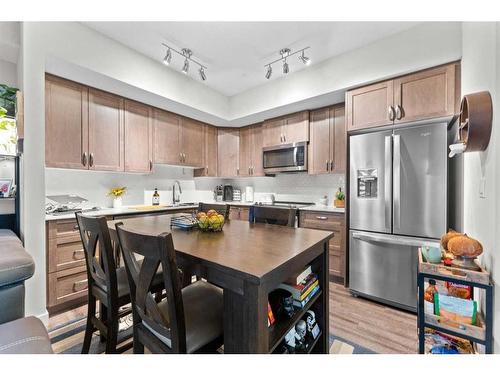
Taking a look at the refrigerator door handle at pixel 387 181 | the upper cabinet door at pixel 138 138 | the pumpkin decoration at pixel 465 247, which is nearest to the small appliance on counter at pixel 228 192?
the upper cabinet door at pixel 138 138

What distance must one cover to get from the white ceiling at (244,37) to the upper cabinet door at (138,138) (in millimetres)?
700

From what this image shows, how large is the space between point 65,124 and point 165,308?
2.30 meters

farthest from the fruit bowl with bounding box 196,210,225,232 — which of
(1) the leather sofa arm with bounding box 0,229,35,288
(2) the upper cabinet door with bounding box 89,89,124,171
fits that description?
(2) the upper cabinet door with bounding box 89,89,124,171

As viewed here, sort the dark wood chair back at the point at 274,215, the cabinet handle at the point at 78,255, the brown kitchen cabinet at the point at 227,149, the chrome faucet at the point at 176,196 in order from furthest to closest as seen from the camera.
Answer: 1. the brown kitchen cabinet at the point at 227,149
2. the chrome faucet at the point at 176,196
3. the cabinet handle at the point at 78,255
4. the dark wood chair back at the point at 274,215

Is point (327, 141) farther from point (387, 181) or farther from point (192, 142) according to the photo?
point (192, 142)

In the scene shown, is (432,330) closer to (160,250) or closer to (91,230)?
(160,250)

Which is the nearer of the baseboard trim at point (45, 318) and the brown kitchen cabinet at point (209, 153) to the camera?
the baseboard trim at point (45, 318)

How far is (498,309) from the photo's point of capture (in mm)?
1125

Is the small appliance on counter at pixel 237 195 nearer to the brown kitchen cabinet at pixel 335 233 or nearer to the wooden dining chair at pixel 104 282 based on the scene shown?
the brown kitchen cabinet at pixel 335 233

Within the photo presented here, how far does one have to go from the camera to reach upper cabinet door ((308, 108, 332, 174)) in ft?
10.1

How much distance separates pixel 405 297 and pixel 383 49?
2418 millimetres

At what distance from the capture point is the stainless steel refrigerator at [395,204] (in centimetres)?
205

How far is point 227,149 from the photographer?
4.13 metres
